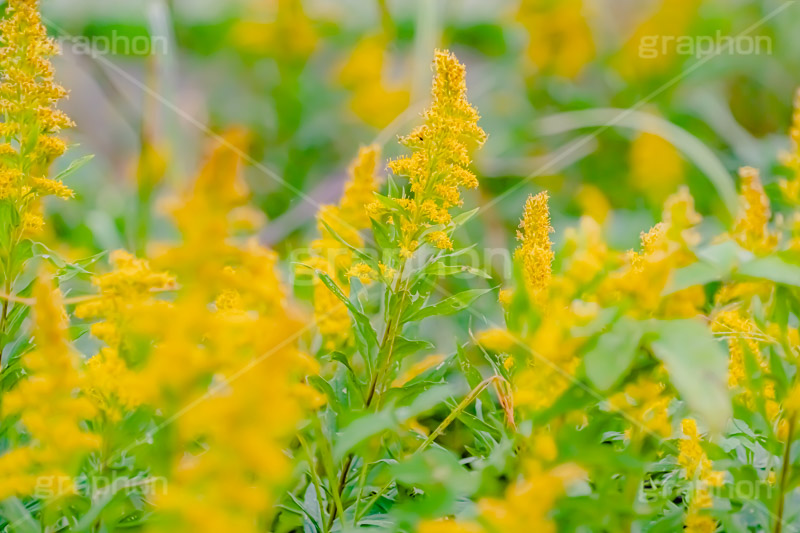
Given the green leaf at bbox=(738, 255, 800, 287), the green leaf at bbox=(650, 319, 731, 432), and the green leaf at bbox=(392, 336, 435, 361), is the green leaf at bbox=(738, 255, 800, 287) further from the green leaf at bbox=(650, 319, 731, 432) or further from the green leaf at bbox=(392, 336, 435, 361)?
the green leaf at bbox=(392, 336, 435, 361)

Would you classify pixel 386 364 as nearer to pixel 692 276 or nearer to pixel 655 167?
pixel 692 276

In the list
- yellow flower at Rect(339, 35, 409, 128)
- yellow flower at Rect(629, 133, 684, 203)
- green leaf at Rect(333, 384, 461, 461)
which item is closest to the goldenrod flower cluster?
green leaf at Rect(333, 384, 461, 461)

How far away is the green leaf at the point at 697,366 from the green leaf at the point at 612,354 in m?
0.01

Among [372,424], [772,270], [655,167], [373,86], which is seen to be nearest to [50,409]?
[372,424]

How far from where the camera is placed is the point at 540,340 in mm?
404

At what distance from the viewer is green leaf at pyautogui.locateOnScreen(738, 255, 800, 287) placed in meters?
0.42

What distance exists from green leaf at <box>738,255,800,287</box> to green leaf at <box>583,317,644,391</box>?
0.27ft

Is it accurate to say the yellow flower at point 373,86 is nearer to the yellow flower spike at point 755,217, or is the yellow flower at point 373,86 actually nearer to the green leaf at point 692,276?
the yellow flower spike at point 755,217

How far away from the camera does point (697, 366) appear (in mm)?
359

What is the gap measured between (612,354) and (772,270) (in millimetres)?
120

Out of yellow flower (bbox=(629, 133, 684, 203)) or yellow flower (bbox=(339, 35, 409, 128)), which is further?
yellow flower (bbox=(339, 35, 409, 128))

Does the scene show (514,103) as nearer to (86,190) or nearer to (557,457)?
(86,190)

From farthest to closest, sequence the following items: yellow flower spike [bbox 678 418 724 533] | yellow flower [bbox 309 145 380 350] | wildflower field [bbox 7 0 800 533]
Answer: yellow flower [bbox 309 145 380 350]
yellow flower spike [bbox 678 418 724 533]
wildflower field [bbox 7 0 800 533]

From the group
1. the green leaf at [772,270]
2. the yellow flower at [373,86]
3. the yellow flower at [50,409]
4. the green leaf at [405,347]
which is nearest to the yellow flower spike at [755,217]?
the green leaf at [772,270]
